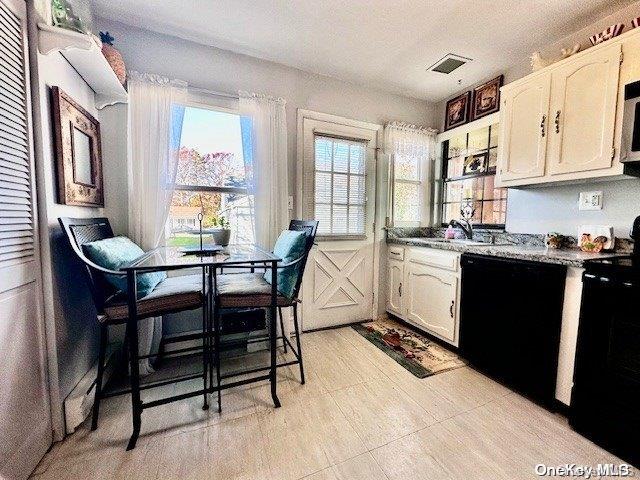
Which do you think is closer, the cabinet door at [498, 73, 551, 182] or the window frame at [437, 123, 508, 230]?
the cabinet door at [498, 73, 551, 182]

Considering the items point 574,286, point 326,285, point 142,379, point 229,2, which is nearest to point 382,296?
point 326,285

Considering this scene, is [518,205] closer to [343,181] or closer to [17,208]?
[343,181]

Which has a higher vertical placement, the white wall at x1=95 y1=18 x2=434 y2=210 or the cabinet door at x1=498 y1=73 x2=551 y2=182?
the white wall at x1=95 y1=18 x2=434 y2=210

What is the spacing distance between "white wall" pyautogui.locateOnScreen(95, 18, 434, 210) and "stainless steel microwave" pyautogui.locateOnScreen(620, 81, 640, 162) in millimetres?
1795

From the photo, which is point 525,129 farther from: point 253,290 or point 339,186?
point 253,290

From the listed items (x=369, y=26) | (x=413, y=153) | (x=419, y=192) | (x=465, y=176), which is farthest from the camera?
(x=419, y=192)

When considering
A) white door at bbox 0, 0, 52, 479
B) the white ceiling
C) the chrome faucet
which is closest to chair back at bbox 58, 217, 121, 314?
white door at bbox 0, 0, 52, 479

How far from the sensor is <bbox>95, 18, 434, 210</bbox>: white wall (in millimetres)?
1967

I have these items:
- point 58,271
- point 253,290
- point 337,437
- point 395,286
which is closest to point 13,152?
point 58,271

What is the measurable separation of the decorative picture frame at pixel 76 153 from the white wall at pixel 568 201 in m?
3.20

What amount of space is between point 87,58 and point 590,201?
3.32 m

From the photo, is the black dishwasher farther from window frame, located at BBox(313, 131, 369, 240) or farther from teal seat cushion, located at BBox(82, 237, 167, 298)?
teal seat cushion, located at BBox(82, 237, 167, 298)

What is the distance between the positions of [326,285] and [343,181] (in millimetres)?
1084

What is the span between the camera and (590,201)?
6.11 feet
